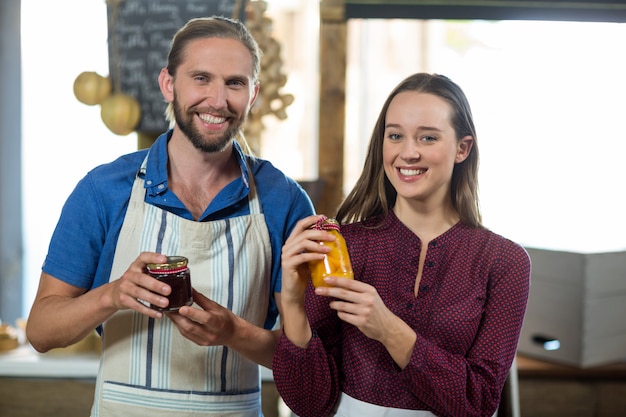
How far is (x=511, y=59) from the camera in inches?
177

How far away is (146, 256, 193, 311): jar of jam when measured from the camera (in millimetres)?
1535

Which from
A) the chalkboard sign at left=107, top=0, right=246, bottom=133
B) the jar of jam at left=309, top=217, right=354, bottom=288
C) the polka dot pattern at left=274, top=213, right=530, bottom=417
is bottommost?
the polka dot pattern at left=274, top=213, right=530, bottom=417

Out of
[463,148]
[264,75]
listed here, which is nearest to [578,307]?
[463,148]

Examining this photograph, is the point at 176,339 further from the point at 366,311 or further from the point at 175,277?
the point at 366,311

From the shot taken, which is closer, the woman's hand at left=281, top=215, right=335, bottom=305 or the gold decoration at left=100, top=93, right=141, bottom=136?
the woman's hand at left=281, top=215, right=335, bottom=305

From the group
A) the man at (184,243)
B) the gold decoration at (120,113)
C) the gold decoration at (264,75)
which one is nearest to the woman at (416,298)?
the man at (184,243)

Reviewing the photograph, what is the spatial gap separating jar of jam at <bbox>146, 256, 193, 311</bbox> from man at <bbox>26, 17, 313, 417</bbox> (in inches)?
6.5

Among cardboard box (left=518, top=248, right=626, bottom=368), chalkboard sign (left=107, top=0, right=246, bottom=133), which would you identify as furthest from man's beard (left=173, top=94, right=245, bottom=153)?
cardboard box (left=518, top=248, right=626, bottom=368)

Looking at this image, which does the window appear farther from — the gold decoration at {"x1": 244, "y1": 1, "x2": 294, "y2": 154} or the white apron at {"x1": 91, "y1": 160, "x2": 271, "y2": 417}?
the white apron at {"x1": 91, "y1": 160, "x2": 271, "y2": 417}

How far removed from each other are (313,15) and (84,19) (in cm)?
197

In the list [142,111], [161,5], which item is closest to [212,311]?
[142,111]

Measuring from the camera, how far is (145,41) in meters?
3.17

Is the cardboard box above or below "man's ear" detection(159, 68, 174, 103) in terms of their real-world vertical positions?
below

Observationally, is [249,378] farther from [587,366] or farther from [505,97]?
[505,97]
